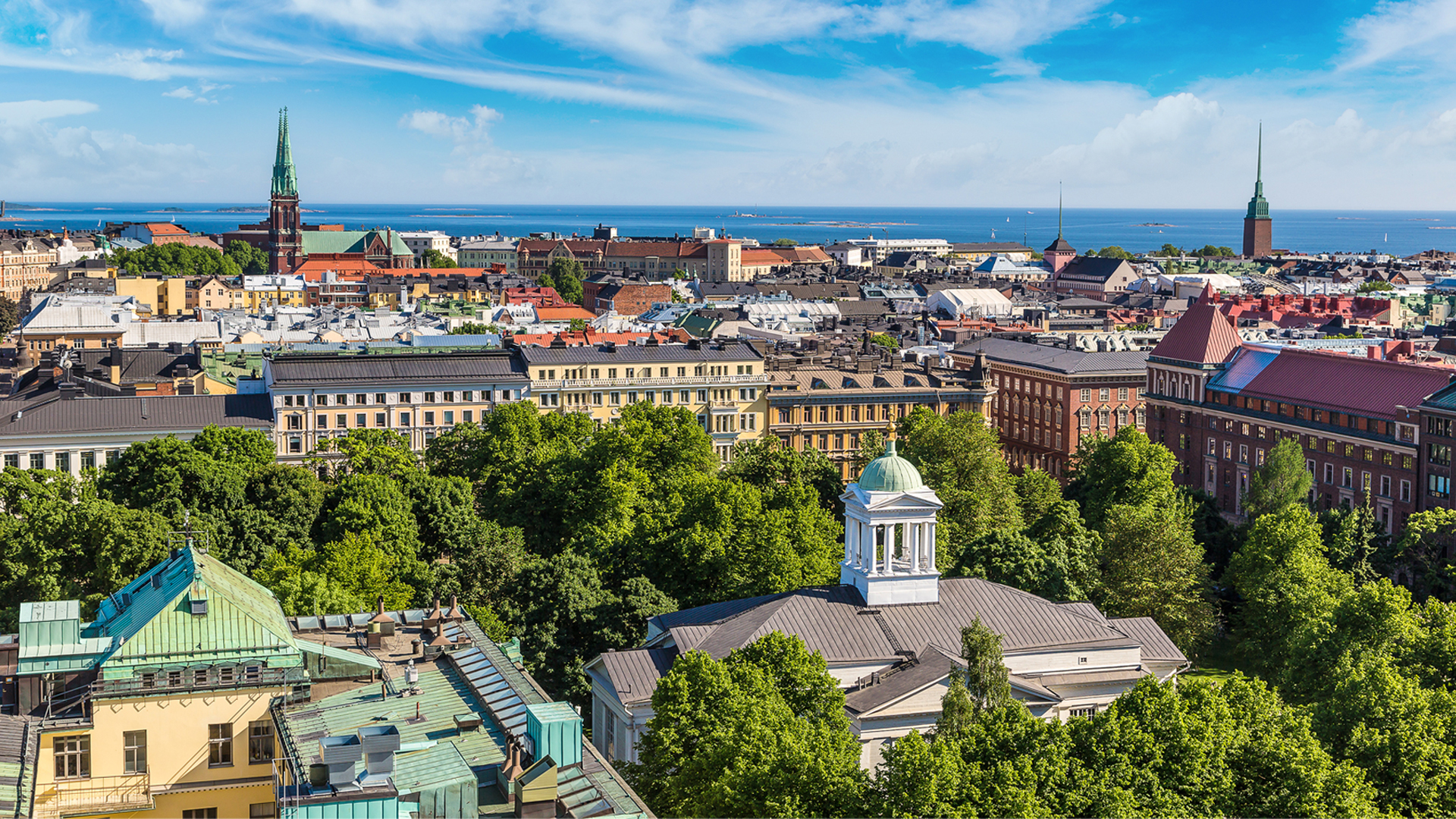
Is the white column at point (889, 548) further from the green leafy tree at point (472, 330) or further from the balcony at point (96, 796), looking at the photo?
the green leafy tree at point (472, 330)

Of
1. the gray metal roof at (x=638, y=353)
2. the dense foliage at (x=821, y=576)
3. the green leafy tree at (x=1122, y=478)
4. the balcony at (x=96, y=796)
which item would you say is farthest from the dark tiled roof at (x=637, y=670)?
the gray metal roof at (x=638, y=353)

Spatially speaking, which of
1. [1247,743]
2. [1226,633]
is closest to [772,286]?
[1226,633]

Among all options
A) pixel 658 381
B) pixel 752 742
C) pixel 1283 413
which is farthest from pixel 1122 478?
pixel 752 742

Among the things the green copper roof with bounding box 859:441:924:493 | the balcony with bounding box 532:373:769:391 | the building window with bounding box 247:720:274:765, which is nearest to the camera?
the building window with bounding box 247:720:274:765

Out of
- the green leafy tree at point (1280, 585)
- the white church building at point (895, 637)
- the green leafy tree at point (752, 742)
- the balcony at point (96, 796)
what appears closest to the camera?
the balcony at point (96, 796)

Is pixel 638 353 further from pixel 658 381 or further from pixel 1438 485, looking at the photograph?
pixel 1438 485

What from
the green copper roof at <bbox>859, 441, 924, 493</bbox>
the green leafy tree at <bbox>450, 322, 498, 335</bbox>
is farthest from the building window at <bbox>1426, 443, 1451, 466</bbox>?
the green leafy tree at <bbox>450, 322, 498, 335</bbox>

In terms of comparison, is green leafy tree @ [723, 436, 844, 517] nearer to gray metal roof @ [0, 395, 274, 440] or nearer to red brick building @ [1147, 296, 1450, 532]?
red brick building @ [1147, 296, 1450, 532]
